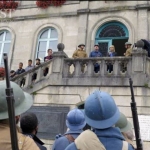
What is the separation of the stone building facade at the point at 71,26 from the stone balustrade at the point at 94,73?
387cm

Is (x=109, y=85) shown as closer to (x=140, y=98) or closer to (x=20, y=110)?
(x=140, y=98)

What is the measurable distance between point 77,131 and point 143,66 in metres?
6.28

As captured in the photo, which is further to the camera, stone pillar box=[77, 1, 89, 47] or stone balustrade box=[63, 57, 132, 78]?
stone pillar box=[77, 1, 89, 47]

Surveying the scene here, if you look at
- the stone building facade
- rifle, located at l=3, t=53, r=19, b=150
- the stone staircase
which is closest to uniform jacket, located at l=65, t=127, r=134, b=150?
rifle, located at l=3, t=53, r=19, b=150

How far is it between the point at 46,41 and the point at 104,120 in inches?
523

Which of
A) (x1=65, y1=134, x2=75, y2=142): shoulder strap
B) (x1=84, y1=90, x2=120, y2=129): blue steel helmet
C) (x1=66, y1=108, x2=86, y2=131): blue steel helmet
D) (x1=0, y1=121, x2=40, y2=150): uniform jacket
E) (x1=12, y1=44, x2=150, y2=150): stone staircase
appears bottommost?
(x1=65, y1=134, x2=75, y2=142): shoulder strap

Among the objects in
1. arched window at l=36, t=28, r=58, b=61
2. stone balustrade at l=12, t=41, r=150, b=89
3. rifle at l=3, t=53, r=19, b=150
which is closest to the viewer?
rifle at l=3, t=53, r=19, b=150

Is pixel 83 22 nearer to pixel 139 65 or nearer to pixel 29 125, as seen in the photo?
pixel 139 65

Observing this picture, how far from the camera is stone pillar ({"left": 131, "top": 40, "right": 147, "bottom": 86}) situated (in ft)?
30.0

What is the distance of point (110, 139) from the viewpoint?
2.32m

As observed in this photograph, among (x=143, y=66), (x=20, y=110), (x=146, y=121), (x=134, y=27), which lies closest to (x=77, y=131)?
(x=20, y=110)

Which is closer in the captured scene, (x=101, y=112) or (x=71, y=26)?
(x=101, y=112)

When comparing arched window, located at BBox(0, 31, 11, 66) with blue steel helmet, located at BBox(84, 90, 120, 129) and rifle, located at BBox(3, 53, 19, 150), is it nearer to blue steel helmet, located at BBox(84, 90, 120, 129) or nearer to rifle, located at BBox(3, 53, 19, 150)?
blue steel helmet, located at BBox(84, 90, 120, 129)

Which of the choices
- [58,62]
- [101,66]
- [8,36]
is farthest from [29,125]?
[8,36]
